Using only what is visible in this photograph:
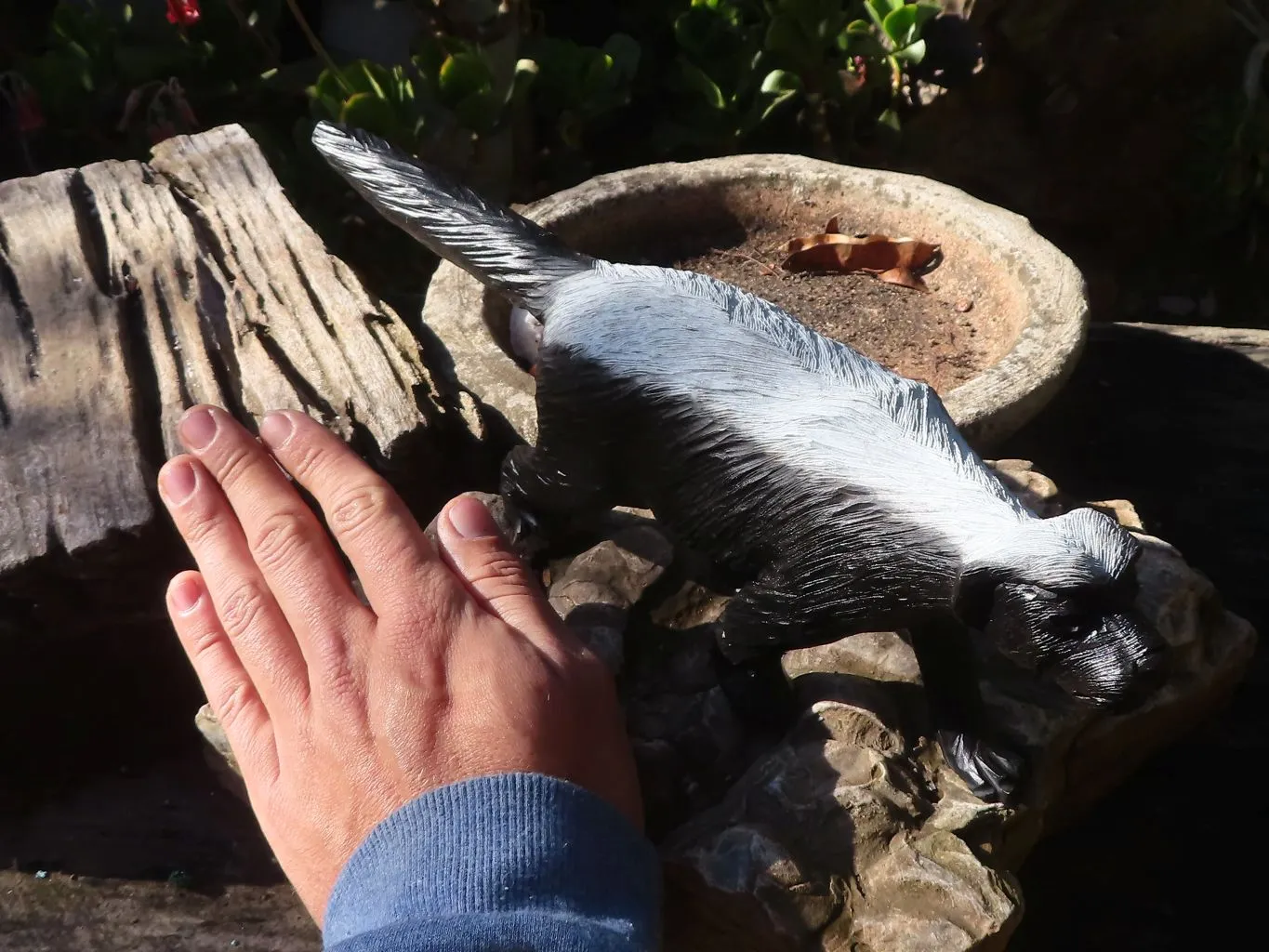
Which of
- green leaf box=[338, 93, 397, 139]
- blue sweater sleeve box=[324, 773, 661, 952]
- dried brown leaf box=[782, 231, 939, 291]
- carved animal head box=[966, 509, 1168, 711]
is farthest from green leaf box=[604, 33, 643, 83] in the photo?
blue sweater sleeve box=[324, 773, 661, 952]

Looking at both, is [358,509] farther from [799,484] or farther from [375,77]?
[375,77]

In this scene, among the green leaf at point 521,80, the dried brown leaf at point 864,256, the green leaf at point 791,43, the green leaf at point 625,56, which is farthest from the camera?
the green leaf at point 625,56

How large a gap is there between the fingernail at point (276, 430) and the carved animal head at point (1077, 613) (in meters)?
0.70

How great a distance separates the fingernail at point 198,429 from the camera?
1113 mm

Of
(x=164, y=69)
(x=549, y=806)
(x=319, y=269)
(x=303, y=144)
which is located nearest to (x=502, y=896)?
(x=549, y=806)

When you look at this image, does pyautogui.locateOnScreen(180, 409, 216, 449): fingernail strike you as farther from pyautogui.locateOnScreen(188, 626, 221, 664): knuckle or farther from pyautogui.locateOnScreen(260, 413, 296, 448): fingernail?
pyautogui.locateOnScreen(188, 626, 221, 664): knuckle

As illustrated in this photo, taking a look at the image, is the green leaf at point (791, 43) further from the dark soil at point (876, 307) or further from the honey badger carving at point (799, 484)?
the honey badger carving at point (799, 484)

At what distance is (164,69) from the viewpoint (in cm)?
232

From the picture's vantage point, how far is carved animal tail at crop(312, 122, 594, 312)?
1.24 meters

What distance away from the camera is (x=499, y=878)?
0.81 meters

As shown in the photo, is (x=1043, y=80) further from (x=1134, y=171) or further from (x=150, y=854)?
(x=150, y=854)

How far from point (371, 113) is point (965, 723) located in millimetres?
1518

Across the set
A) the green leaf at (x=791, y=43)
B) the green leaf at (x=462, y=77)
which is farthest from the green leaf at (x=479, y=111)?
the green leaf at (x=791, y=43)

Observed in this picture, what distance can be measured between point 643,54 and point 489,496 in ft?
Result: 5.36
